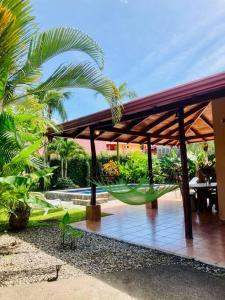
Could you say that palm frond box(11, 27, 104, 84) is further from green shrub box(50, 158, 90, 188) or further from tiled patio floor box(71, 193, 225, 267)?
green shrub box(50, 158, 90, 188)

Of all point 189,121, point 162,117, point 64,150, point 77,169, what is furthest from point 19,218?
point 77,169

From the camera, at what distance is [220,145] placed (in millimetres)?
8125

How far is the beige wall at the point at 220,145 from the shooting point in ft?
26.3

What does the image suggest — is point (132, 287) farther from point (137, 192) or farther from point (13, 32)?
point (13, 32)

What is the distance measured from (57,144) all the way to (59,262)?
16057 millimetres

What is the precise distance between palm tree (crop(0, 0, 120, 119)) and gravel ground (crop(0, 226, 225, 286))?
2.97 metres

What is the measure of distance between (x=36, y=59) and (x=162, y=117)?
4.86 metres

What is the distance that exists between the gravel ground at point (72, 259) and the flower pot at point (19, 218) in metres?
0.97

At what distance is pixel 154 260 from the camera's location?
5.07 metres

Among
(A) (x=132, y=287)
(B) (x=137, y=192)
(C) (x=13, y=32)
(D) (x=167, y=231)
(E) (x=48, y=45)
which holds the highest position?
(E) (x=48, y=45)

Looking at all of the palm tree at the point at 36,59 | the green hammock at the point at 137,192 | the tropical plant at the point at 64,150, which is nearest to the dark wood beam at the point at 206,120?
the palm tree at the point at 36,59

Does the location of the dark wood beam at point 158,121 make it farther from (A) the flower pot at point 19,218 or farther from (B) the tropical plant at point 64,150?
(B) the tropical plant at point 64,150

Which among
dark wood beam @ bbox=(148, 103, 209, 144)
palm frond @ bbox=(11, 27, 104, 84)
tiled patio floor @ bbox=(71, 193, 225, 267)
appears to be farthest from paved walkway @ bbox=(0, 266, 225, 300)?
dark wood beam @ bbox=(148, 103, 209, 144)

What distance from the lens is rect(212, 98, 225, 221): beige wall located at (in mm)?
8008
